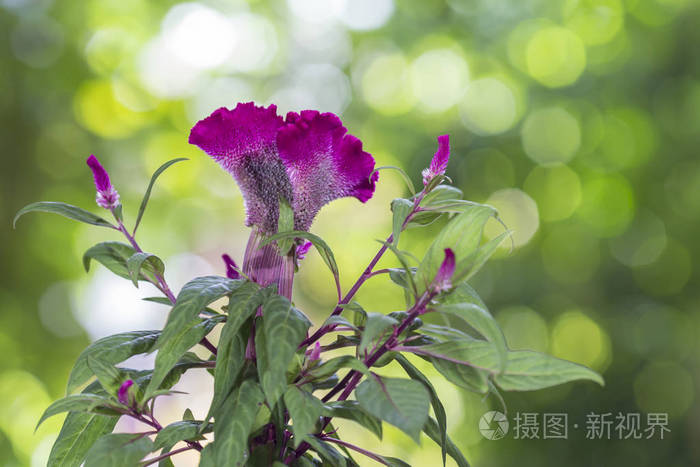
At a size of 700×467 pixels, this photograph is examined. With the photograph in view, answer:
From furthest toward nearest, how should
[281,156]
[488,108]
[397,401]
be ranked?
[488,108]
[281,156]
[397,401]

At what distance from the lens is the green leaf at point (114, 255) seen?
581 millimetres

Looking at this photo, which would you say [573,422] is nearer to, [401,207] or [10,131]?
[401,207]

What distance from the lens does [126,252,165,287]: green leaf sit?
502 millimetres

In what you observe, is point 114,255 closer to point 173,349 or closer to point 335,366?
point 173,349

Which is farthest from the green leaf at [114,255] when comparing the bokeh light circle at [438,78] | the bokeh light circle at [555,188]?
the bokeh light circle at [555,188]

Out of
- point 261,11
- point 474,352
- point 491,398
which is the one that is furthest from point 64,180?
point 474,352

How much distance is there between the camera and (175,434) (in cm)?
53

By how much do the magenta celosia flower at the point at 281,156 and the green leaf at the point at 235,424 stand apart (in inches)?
5.9

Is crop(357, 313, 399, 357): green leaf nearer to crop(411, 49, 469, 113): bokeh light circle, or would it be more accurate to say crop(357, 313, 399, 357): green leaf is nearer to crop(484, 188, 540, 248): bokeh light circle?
crop(484, 188, 540, 248): bokeh light circle

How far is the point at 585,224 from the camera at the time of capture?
2.46 meters

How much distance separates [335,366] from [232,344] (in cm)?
9

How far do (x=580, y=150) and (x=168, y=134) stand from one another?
65.0 inches

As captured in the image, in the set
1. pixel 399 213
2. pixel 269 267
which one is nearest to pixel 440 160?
pixel 399 213

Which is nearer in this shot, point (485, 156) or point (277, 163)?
point (277, 163)
